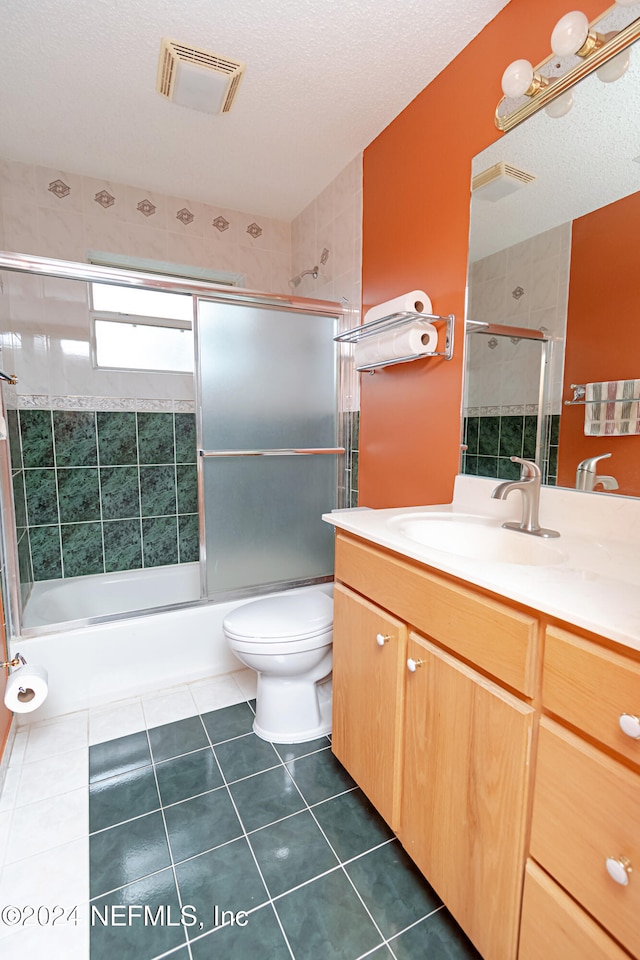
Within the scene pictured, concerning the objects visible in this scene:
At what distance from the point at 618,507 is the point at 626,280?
0.53 meters

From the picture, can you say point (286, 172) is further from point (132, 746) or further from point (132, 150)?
point (132, 746)

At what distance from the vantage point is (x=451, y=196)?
154 cm

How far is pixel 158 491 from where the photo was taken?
2604mm

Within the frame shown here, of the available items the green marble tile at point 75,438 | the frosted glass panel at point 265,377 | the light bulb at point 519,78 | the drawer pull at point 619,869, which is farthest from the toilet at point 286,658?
the light bulb at point 519,78

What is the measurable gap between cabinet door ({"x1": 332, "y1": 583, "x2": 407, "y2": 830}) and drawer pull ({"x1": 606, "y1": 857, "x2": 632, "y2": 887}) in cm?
50

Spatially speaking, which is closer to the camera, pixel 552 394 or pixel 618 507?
pixel 618 507

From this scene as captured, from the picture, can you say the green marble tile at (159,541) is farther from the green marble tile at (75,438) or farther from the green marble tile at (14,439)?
the green marble tile at (14,439)

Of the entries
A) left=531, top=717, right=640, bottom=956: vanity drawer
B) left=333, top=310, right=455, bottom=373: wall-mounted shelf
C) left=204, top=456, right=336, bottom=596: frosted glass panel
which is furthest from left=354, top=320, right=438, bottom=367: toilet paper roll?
left=531, top=717, right=640, bottom=956: vanity drawer

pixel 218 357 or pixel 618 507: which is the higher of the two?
pixel 218 357

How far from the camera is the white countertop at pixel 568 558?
25.8 inches

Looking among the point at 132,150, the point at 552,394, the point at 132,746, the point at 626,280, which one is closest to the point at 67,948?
the point at 132,746

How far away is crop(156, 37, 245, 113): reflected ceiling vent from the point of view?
1496 mm

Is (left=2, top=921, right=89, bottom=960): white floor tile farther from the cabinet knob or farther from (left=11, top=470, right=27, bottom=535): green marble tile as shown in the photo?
(left=11, top=470, right=27, bottom=535): green marble tile

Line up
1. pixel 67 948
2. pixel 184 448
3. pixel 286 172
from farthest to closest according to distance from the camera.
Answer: pixel 184 448, pixel 286 172, pixel 67 948
